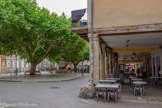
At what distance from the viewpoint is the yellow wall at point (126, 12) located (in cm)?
838

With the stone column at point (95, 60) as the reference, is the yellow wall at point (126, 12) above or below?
above

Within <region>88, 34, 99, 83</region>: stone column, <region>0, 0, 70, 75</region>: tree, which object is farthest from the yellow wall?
<region>0, 0, 70, 75</region>: tree

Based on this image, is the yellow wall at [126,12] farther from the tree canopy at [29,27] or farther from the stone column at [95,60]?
the tree canopy at [29,27]

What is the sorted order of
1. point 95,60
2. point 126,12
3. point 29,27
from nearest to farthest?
point 126,12, point 95,60, point 29,27

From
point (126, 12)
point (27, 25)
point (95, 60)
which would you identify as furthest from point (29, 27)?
point (126, 12)

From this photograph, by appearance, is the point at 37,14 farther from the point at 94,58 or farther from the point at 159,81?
the point at 159,81

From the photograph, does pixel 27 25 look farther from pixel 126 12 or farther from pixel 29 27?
pixel 126 12

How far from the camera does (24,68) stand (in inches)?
1933

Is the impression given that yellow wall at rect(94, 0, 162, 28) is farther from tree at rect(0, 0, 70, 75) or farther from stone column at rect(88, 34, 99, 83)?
tree at rect(0, 0, 70, 75)

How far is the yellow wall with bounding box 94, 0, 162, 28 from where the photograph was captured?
838cm

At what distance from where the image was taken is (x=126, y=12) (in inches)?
345

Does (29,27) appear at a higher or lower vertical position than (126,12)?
higher

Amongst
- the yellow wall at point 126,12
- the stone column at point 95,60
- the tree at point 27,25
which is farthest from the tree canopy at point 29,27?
the stone column at point 95,60

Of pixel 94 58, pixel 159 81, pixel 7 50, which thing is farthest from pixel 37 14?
pixel 159 81
